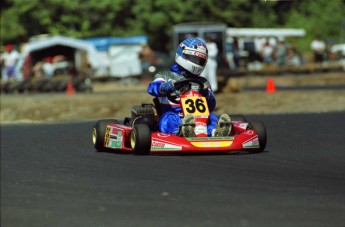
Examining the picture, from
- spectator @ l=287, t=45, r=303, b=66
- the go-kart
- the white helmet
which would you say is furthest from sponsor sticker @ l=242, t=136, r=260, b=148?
spectator @ l=287, t=45, r=303, b=66

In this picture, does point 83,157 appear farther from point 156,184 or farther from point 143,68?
point 143,68

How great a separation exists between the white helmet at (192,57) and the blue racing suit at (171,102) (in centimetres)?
13

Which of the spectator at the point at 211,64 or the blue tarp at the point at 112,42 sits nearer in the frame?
the spectator at the point at 211,64

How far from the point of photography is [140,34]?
54.5 meters

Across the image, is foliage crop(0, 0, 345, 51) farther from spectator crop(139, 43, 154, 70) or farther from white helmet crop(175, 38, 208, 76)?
white helmet crop(175, 38, 208, 76)

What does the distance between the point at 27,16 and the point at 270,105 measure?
3250 cm

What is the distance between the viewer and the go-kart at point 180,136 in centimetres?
1138

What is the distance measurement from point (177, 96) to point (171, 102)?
0.10m

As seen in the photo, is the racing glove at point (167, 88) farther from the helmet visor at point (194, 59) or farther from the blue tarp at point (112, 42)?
the blue tarp at point (112, 42)

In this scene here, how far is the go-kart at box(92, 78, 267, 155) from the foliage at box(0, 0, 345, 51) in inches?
1599

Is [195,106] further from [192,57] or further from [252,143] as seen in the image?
[252,143]

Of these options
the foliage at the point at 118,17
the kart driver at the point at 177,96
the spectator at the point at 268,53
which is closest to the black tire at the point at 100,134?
the kart driver at the point at 177,96

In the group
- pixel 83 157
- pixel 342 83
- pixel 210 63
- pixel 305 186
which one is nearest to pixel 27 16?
pixel 342 83

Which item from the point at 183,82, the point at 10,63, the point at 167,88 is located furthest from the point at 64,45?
the point at 167,88
